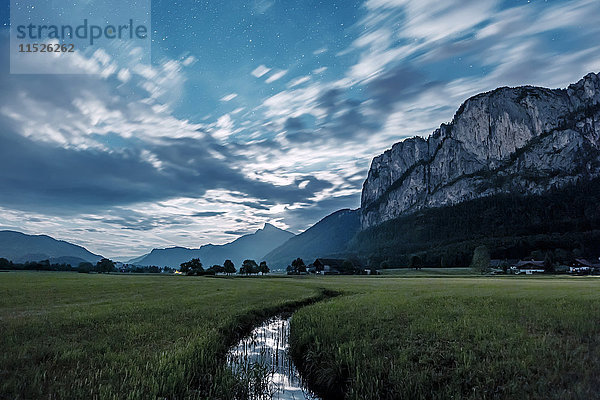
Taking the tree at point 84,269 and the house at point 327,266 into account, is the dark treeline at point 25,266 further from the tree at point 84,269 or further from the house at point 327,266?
the house at point 327,266

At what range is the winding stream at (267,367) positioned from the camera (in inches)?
438

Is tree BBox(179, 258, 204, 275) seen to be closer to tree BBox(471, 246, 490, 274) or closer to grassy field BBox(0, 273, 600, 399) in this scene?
tree BBox(471, 246, 490, 274)

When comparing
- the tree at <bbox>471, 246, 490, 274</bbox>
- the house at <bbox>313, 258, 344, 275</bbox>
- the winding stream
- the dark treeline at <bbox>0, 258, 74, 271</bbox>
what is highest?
the winding stream

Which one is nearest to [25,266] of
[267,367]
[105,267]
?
[105,267]

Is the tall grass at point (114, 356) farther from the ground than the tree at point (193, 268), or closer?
farther from the ground

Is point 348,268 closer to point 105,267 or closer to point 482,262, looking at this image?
point 482,262

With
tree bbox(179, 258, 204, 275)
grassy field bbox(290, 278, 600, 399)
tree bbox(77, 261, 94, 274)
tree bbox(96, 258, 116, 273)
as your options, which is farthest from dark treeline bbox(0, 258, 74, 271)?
grassy field bbox(290, 278, 600, 399)

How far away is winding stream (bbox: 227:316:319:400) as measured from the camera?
1113 centimetres

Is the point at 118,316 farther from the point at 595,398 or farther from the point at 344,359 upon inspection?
the point at 595,398

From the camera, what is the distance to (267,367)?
13.5 metres

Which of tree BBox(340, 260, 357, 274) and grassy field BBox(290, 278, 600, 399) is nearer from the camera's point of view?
grassy field BBox(290, 278, 600, 399)

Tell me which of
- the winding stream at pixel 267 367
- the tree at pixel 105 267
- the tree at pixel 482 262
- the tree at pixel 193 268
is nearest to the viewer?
the winding stream at pixel 267 367

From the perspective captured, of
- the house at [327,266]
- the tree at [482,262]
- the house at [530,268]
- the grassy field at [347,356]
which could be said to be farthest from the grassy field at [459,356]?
the house at [327,266]

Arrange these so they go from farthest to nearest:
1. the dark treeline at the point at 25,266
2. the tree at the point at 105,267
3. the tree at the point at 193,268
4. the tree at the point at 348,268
Result: the tree at the point at 348,268
the tree at the point at 105,267
the tree at the point at 193,268
the dark treeline at the point at 25,266
